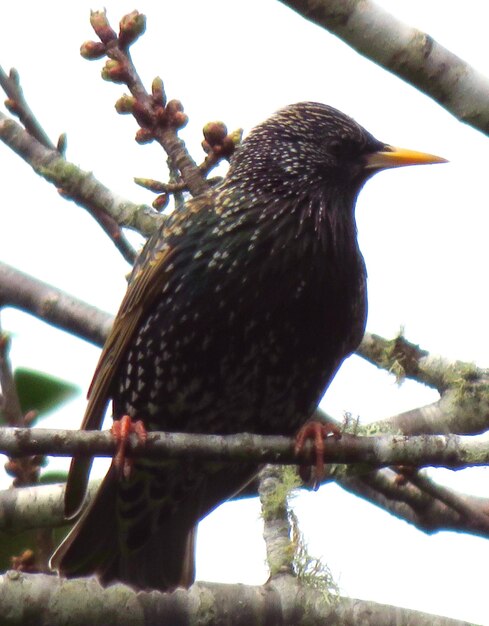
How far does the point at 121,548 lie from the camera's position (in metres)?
3.88

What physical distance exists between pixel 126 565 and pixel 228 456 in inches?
46.2

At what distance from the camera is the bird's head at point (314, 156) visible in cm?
407

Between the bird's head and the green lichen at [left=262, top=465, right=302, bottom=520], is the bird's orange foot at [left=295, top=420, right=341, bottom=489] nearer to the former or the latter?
the green lichen at [left=262, top=465, right=302, bottom=520]

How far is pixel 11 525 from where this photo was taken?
3572mm

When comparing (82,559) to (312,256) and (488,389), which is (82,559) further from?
(488,389)

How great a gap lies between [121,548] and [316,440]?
3.02 feet

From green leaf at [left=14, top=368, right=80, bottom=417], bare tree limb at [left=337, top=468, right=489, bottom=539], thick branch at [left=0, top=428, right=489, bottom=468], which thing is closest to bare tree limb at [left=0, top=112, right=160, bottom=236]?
green leaf at [left=14, top=368, right=80, bottom=417]

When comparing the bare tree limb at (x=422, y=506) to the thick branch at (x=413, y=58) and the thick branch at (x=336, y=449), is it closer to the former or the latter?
the thick branch at (x=336, y=449)

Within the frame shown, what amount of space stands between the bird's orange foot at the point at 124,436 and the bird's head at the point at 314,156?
3.65 feet

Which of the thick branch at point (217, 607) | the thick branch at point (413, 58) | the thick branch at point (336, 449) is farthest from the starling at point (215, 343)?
the thick branch at point (413, 58)

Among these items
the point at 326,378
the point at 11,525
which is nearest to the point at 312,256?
the point at 326,378

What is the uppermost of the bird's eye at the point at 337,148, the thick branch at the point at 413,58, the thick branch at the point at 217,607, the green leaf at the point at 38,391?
the bird's eye at the point at 337,148

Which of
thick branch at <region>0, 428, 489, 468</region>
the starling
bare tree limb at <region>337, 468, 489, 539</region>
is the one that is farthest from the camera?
bare tree limb at <region>337, 468, 489, 539</region>

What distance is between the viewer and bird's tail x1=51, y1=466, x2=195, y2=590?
3.70 meters
